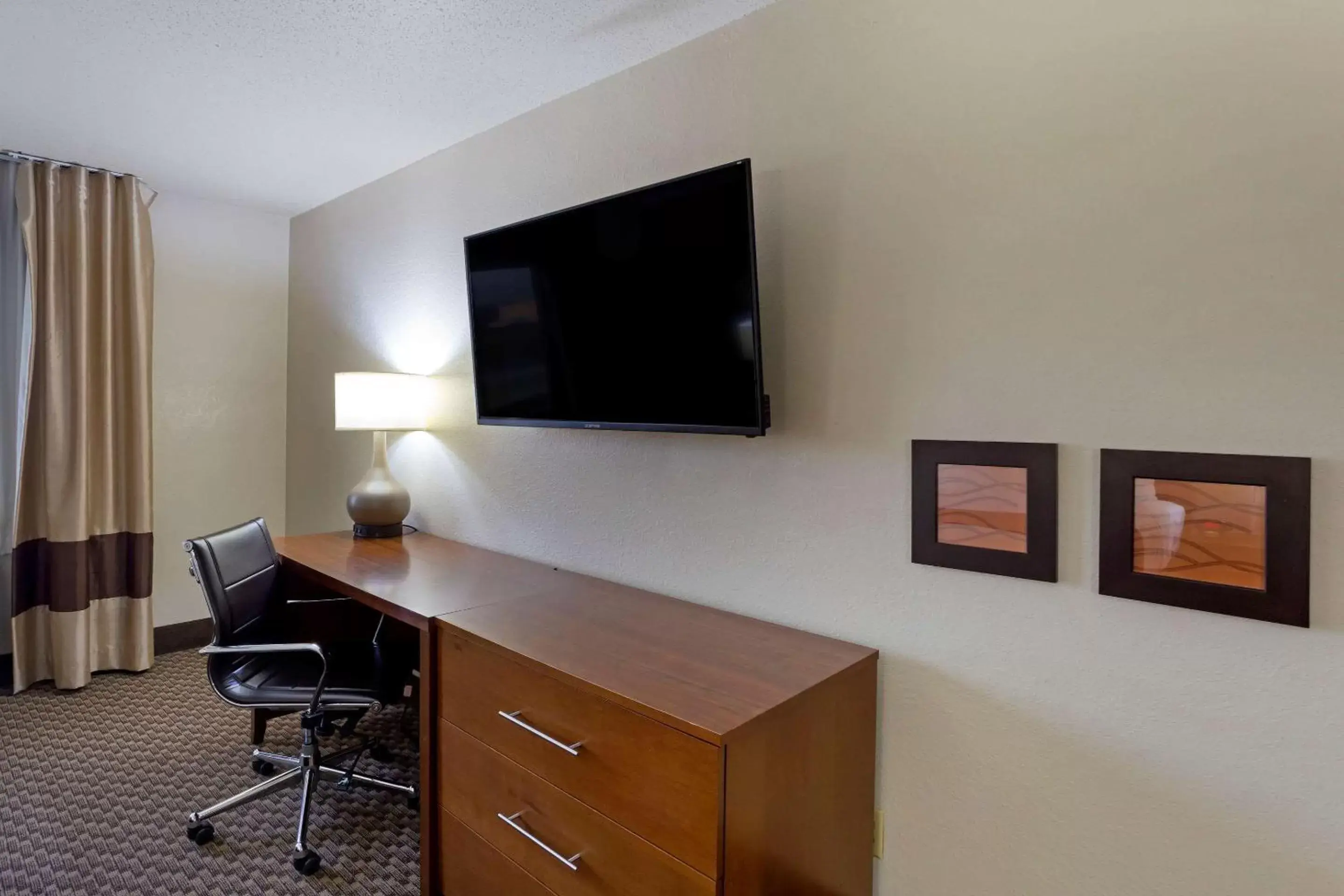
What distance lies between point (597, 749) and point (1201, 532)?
1180 mm

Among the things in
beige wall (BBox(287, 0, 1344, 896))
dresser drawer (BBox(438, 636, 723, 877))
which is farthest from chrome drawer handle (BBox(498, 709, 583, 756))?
beige wall (BBox(287, 0, 1344, 896))

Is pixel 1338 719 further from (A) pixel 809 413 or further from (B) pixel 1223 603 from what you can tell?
(A) pixel 809 413

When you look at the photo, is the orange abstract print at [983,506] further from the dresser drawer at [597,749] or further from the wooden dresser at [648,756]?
the dresser drawer at [597,749]

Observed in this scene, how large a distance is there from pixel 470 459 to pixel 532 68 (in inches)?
56.1

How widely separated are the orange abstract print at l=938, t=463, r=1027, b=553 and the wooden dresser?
349 millimetres

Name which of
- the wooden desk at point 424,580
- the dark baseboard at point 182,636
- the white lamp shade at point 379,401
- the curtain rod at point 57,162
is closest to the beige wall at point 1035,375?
the wooden desk at point 424,580

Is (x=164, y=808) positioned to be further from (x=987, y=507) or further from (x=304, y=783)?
(x=987, y=507)

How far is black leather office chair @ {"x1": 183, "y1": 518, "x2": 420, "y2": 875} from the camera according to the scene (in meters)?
2.05

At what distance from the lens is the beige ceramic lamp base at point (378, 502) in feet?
9.52

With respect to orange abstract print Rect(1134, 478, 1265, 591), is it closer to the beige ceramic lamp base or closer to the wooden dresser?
the wooden dresser

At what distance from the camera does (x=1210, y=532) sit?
49.6 inches

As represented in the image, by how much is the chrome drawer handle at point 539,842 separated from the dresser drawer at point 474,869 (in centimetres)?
8

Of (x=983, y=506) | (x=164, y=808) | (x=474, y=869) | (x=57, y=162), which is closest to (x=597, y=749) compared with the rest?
(x=474, y=869)

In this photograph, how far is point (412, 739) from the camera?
2785mm
